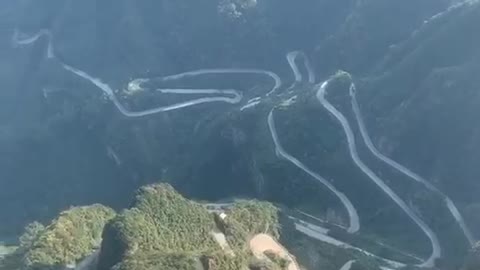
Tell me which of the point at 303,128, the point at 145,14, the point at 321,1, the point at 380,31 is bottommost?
the point at 303,128

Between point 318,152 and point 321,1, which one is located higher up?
point 321,1

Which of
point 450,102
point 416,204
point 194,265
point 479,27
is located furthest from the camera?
point 479,27

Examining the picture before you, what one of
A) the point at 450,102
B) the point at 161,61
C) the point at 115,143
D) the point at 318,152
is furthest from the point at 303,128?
the point at 161,61

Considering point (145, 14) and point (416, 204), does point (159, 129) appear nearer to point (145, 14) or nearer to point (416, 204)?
point (145, 14)

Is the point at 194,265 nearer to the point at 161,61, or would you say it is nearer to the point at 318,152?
the point at 318,152

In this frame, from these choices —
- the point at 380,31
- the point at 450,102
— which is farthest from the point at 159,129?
the point at 450,102

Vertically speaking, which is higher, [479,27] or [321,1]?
[321,1]

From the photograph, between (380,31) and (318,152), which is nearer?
(318,152)

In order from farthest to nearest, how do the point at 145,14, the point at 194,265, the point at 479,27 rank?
the point at 145,14
the point at 479,27
the point at 194,265

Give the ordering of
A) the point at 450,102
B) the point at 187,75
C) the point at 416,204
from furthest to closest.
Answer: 1. the point at 187,75
2. the point at 450,102
3. the point at 416,204
